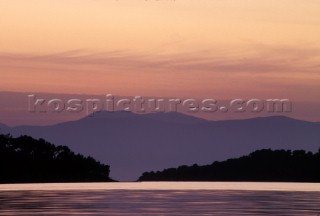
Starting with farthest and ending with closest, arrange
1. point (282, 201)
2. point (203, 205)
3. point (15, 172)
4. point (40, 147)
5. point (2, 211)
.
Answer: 1. point (40, 147)
2. point (15, 172)
3. point (282, 201)
4. point (203, 205)
5. point (2, 211)

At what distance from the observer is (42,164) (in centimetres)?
9650

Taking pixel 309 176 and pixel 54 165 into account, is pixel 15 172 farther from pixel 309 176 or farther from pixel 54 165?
pixel 309 176

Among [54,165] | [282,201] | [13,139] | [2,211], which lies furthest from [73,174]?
[2,211]

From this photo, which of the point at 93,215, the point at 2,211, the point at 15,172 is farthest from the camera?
the point at 15,172

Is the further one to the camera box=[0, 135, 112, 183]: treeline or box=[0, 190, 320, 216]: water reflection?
box=[0, 135, 112, 183]: treeline

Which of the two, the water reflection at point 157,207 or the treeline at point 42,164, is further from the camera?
the treeline at point 42,164

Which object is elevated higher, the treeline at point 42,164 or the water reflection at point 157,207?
the treeline at point 42,164

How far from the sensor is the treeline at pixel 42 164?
93.9 meters

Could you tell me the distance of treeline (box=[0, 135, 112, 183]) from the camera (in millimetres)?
93875

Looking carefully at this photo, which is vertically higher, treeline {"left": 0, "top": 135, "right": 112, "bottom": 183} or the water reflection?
treeline {"left": 0, "top": 135, "right": 112, "bottom": 183}

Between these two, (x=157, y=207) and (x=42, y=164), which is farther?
(x=42, y=164)

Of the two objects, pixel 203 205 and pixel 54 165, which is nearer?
pixel 203 205

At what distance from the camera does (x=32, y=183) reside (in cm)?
9531

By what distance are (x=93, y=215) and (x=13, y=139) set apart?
2510 inches
